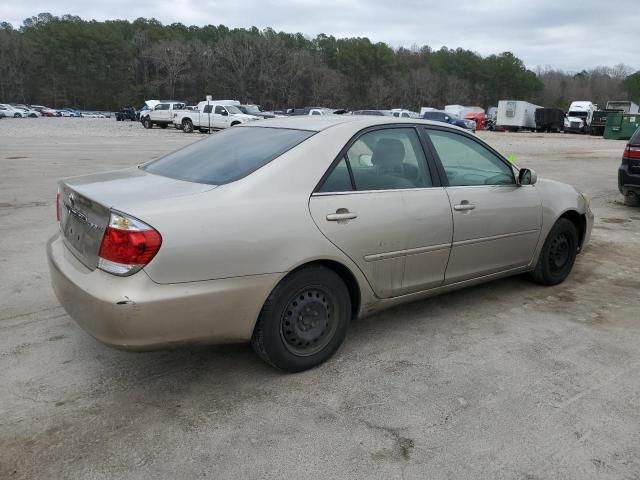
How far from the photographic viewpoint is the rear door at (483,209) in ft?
13.1

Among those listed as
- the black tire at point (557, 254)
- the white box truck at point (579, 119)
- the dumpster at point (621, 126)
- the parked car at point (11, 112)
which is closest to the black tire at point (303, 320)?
the black tire at point (557, 254)

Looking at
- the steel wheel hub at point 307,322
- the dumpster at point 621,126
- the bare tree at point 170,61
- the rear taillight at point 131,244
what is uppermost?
the bare tree at point 170,61

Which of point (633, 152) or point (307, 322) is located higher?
point (633, 152)

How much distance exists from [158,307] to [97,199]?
0.73 meters

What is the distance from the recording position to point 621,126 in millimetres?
38375

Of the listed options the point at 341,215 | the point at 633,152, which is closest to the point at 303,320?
the point at 341,215

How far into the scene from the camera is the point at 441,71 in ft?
388

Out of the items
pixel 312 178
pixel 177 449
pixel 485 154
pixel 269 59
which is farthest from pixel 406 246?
pixel 269 59

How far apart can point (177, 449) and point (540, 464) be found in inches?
66.5

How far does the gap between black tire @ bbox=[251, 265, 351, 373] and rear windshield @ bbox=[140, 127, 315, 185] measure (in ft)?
2.34

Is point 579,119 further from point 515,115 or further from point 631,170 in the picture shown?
point 631,170

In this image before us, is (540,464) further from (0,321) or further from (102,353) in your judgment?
(0,321)

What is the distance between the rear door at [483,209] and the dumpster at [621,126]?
1520 inches

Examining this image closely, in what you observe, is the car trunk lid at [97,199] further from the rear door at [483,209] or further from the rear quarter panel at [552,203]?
the rear quarter panel at [552,203]
